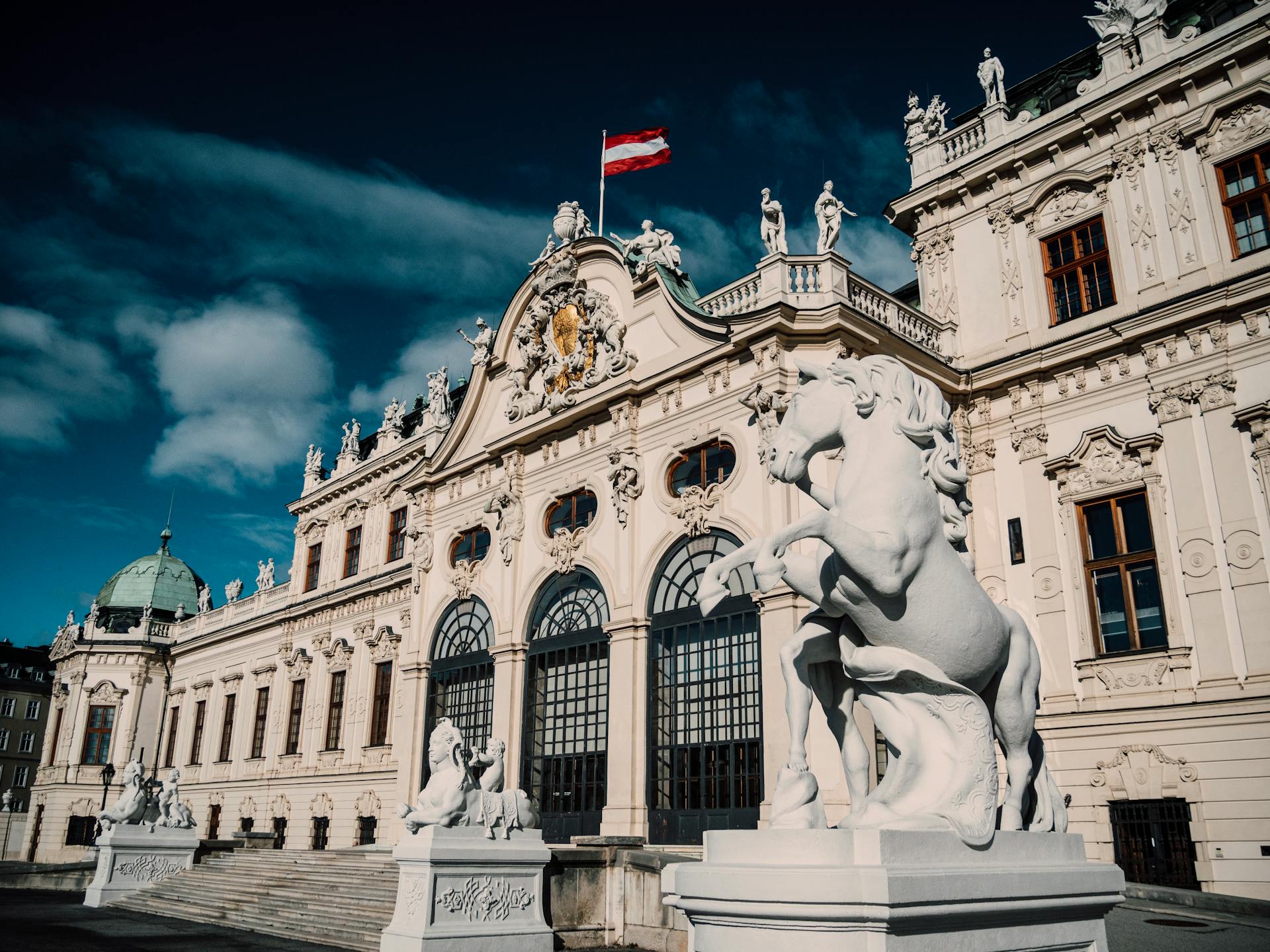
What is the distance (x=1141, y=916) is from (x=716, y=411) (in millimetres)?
10622

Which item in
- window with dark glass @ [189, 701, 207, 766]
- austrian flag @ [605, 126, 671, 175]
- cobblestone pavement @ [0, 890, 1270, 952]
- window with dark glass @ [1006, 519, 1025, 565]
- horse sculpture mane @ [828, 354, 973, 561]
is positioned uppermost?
austrian flag @ [605, 126, 671, 175]

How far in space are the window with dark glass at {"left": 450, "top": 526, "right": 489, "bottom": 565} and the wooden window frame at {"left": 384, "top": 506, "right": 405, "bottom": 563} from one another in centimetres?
806

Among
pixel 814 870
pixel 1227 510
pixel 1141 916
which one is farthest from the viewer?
pixel 1227 510

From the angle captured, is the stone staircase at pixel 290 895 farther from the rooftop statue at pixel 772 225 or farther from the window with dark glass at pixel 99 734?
the window with dark glass at pixel 99 734

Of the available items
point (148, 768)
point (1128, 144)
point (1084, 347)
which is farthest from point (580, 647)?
point (148, 768)

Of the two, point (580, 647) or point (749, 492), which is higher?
point (749, 492)

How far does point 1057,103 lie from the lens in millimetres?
21000

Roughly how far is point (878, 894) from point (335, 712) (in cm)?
3202

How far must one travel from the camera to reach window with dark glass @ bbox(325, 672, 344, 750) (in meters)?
32.4

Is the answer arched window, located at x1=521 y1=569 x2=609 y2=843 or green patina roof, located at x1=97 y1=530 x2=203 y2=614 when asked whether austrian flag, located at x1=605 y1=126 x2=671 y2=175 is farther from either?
green patina roof, located at x1=97 y1=530 x2=203 y2=614

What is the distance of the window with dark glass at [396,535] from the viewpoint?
1288 inches

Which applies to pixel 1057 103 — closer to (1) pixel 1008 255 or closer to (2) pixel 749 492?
(1) pixel 1008 255

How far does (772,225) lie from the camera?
1941 centimetres

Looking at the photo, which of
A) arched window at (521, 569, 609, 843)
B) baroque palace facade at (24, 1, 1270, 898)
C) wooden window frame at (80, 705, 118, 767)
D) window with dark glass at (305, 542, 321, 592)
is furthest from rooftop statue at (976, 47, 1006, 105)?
wooden window frame at (80, 705, 118, 767)
